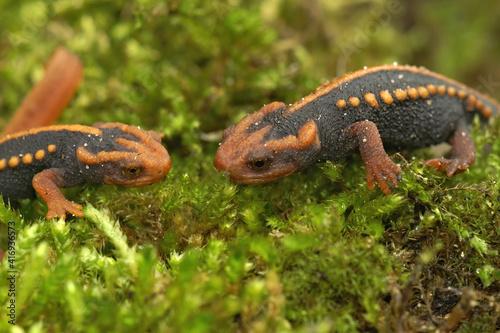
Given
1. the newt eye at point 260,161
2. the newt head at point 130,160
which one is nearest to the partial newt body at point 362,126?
the newt eye at point 260,161

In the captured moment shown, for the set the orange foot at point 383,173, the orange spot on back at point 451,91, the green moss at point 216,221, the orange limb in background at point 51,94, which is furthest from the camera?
the orange limb in background at point 51,94

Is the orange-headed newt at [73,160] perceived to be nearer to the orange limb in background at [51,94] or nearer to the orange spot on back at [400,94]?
the orange limb in background at [51,94]

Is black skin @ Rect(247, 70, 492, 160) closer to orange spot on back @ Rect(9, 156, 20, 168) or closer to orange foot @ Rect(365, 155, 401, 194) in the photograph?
orange foot @ Rect(365, 155, 401, 194)

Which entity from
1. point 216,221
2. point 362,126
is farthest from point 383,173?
point 216,221

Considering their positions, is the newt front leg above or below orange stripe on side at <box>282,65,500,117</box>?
below

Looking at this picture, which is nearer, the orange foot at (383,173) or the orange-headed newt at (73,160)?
the orange foot at (383,173)

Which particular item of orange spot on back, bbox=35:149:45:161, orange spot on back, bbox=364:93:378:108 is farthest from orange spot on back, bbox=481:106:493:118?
orange spot on back, bbox=35:149:45:161
